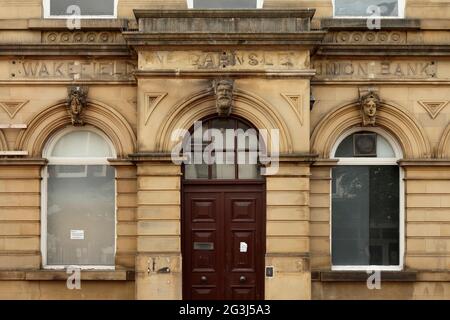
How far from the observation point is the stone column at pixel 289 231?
524 inches

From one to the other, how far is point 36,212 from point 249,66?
4.55 metres

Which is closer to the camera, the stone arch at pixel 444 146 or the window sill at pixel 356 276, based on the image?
the window sill at pixel 356 276

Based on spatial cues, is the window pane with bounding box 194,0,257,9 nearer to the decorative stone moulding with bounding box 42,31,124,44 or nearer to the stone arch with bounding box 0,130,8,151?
the decorative stone moulding with bounding box 42,31,124,44

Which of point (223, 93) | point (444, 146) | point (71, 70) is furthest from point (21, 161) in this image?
point (444, 146)

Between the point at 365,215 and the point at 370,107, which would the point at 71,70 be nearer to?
the point at 370,107

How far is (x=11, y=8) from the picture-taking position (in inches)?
562

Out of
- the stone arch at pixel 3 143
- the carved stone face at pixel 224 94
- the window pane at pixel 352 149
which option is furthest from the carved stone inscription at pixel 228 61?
the stone arch at pixel 3 143

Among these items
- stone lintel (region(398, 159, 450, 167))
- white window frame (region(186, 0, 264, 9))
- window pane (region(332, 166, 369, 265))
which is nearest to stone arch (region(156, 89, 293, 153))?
window pane (region(332, 166, 369, 265))

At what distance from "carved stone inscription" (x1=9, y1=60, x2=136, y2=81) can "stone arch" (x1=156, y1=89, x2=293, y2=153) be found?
→ 126cm

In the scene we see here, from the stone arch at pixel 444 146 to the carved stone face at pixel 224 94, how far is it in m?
3.78

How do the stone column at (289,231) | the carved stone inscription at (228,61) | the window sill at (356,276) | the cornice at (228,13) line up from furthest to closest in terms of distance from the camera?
the window sill at (356,276), the carved stone inscription at (228,61), the cornice at (228,13), the stone column at (289,231)

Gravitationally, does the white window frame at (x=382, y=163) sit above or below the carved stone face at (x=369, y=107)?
below

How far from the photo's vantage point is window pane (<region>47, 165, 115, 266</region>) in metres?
14.2

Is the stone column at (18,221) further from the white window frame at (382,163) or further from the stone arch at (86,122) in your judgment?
the white window frame at (382,163)
